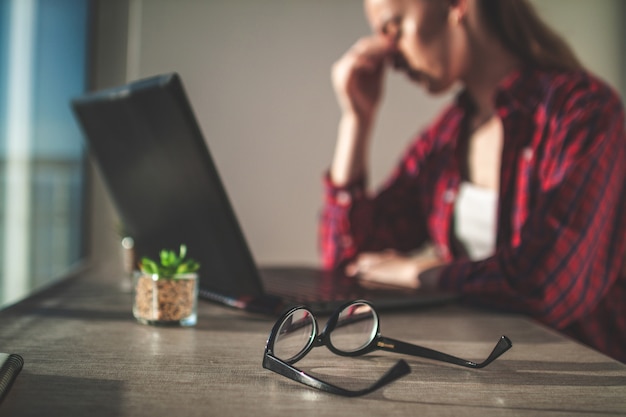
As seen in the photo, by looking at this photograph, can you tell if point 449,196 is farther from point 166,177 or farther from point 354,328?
point 354,328

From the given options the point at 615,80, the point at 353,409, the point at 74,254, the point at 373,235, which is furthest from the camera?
the point at 615,80

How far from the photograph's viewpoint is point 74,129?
8.29 ft

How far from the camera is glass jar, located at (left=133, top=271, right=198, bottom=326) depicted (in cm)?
74

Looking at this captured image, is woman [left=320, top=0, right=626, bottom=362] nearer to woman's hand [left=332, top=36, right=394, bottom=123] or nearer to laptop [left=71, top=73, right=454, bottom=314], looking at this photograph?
woman's hand [left=332, top=36, right=394, bottom=123]

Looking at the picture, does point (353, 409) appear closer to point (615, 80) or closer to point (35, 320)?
point (35, 320)

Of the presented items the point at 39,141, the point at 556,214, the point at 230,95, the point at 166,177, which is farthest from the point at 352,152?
the point at 39,141

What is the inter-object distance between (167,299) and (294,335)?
23 cm

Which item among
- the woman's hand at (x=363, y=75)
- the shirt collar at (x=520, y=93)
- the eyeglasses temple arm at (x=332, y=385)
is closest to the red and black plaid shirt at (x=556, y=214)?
the shirt collar at (x=520, y=93)

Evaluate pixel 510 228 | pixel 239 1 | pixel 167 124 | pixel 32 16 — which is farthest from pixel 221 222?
pixel 32 16

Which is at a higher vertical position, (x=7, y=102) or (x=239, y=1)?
(x=239, y=1)

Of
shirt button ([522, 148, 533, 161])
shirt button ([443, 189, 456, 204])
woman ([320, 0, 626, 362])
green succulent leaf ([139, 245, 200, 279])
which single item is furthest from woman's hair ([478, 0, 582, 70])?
green succulent leaf ([139, 245, 200, 279])

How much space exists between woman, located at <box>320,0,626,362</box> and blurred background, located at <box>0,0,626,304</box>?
83 cm

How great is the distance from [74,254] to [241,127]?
2.83 ft

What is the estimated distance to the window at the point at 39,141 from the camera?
96.4 inches
